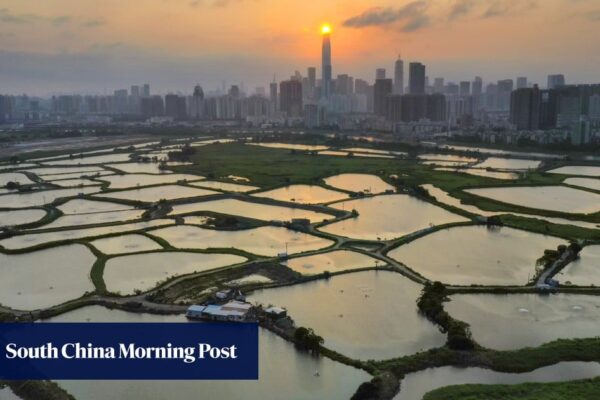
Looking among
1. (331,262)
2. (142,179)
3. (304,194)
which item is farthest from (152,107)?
(331,262)

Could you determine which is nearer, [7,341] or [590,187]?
[7,341]

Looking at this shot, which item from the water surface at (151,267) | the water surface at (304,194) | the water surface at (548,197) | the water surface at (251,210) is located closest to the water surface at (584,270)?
the water surface at (548,197)

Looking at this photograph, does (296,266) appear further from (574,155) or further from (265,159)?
(574,155)

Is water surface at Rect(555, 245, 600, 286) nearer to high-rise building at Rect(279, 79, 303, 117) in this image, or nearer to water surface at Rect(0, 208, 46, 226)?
water surface at Rect(0, 208, 46, 226)

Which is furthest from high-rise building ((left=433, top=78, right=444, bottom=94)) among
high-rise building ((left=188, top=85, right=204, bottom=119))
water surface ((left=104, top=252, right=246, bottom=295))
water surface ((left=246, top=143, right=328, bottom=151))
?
water surface ((left=104, top=252, right=246, bottom=295))

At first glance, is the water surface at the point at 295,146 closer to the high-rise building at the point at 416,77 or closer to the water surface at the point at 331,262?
the water surface at the point at 331,262

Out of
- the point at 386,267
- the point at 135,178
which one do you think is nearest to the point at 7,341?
the point at 386,267
